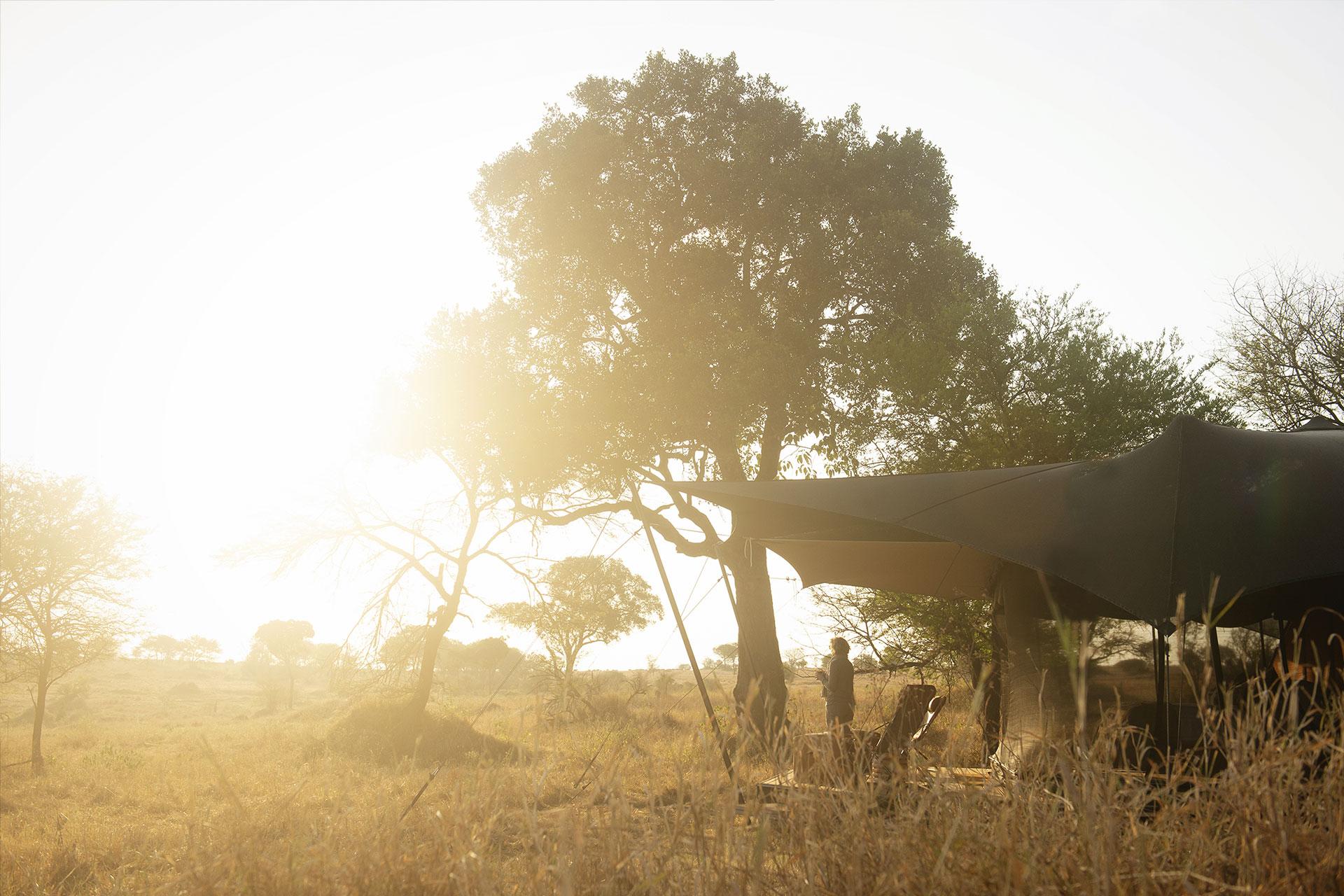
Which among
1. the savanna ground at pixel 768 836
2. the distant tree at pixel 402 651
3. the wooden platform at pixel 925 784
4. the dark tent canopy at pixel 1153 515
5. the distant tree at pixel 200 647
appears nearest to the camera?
the savanna ground at pixel 768 836

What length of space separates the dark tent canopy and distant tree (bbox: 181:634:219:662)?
64509mm

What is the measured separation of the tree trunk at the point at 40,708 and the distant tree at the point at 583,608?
9.38 metres

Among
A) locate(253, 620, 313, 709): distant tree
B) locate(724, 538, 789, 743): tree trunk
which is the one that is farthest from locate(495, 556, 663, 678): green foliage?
locate(253, 620, 313, 709): distant tree

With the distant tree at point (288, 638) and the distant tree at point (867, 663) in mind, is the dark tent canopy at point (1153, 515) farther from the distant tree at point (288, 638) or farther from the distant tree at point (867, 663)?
the distant tree at point (288, 638)

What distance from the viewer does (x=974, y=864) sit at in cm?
216

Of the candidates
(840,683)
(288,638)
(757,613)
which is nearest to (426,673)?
(757,613)

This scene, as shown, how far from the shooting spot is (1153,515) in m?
5.27

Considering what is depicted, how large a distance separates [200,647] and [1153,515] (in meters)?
68.8

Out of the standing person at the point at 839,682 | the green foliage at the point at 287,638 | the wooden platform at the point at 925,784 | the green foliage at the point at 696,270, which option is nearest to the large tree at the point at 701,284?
the green foliage at the point at 696,270

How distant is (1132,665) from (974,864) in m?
4.80

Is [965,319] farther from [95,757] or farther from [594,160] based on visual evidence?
[95,757]

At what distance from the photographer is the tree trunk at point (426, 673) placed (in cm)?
1617

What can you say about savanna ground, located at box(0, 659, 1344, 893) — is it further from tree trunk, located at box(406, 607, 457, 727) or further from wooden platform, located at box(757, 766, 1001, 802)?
tree trunk, located at box(406, 607, 457, 727)

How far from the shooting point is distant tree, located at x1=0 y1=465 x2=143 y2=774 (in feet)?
56.9
